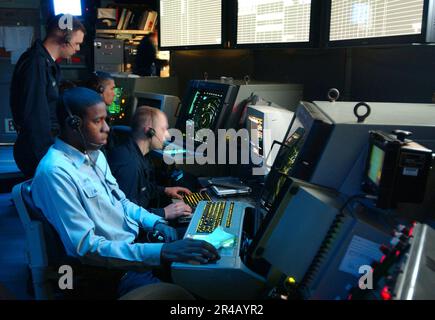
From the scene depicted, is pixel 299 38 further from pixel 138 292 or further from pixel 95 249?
pixel 138 292

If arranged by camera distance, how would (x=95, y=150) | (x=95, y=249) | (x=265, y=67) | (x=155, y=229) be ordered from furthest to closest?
(x=265, y=67), (x=155, y=229), (x=95, y=150), (x=95, y=249)

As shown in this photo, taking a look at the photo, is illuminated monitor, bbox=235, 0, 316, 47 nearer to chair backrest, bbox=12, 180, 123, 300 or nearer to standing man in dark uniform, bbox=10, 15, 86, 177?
standing man in dark uniform, bbox=10, 15, 86, 177

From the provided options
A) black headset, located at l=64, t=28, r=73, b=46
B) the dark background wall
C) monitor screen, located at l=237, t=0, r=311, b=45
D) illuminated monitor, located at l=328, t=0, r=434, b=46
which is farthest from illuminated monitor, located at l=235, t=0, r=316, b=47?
black headset, located at l=64, t=28, r=73, b=46

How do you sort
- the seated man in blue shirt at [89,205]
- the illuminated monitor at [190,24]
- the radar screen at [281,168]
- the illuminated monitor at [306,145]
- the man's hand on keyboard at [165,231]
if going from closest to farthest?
the illuminated monitor at [306,145] < the seated man in blue shirt at [89,205] < the radar screen at [281,168] < the man's hand on keyboard at [165,231] < the illuminated monitor at [190,24]

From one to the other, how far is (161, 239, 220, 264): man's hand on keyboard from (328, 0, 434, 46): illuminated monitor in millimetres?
1119

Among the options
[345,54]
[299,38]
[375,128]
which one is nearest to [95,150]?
[375,128]

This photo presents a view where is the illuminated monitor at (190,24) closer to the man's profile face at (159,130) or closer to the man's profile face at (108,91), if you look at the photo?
the man's profile face at (108,91)

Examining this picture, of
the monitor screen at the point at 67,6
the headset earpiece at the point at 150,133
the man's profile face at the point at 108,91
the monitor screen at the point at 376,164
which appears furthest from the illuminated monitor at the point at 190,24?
the monitor screen at the point at 67,6

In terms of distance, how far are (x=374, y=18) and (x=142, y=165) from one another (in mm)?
1385

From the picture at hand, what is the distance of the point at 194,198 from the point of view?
7.92 feet

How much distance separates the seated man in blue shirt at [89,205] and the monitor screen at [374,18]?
1178 mm

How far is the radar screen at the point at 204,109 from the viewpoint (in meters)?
2.90
